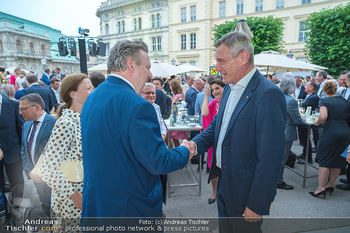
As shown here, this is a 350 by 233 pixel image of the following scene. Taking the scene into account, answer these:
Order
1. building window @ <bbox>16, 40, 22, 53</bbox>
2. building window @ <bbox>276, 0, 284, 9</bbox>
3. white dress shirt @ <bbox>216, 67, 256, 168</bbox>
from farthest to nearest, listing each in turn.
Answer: building window @ <bbox>16, 40, 22, 53</bbox> < building window @ <bbox>276, 0, 284, 9</bbox> < white dress shirt @ <bbox>216, 67, 256, 168</bbox>

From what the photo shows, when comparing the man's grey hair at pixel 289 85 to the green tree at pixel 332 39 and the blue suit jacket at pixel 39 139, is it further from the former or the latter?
the green tree at pixel 332 39

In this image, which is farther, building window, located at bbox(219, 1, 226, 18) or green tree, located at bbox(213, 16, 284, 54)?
building window, located at bbox(219, 1, 226, 18)

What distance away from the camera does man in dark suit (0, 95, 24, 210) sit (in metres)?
3.15

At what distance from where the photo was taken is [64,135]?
1.69 meters

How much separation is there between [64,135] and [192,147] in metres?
1.11

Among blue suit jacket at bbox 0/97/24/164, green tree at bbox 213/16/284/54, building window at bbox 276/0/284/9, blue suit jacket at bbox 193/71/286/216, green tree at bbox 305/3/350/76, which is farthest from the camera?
building window at bbox 276/0/284/9

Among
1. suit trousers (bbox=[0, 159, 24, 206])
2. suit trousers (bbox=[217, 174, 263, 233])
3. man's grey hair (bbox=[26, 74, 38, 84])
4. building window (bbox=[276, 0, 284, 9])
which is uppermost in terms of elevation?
building window (bbox=[276, 0, 284, 9])

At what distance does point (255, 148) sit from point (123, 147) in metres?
1.05

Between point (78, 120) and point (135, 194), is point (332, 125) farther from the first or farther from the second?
point (78, 120)

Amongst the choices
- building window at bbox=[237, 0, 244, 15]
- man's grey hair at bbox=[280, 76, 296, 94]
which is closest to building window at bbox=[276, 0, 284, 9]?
building window at bbox=[237, 0, 244, 15]

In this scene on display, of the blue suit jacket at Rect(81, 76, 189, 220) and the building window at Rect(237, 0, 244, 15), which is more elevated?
the building window at Rect(237, 0, 244, 15)

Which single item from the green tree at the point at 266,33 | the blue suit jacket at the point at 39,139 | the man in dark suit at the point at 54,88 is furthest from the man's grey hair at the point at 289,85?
the green tree at the point at 266,33

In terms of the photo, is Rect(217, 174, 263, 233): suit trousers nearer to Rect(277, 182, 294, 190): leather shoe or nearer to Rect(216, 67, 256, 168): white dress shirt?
Rect(216, 67, 256, 168): white dress shirt

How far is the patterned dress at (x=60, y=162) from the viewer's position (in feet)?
5.41
